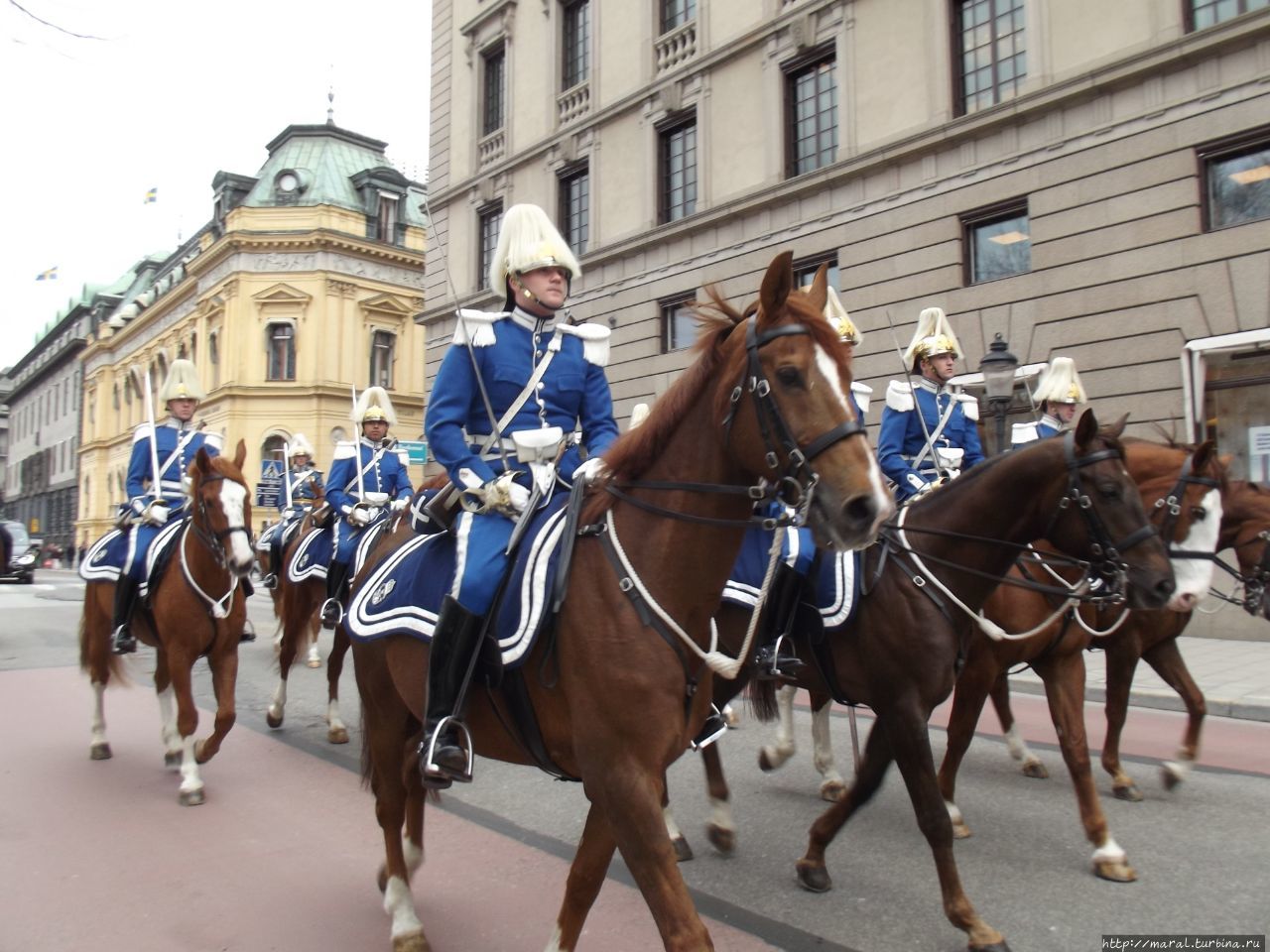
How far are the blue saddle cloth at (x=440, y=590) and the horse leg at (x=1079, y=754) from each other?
325 cm

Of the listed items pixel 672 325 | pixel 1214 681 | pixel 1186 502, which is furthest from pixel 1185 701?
pixel 672 325

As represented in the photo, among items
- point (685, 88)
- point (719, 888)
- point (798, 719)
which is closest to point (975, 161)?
point (685, 88)

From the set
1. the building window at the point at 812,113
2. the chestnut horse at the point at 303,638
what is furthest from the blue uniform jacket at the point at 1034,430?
the building window at the point at 812,113

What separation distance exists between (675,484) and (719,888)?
2.57 meters

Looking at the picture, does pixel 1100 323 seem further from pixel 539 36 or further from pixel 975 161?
pixel 539 36

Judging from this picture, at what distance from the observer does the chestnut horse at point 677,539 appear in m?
2.79

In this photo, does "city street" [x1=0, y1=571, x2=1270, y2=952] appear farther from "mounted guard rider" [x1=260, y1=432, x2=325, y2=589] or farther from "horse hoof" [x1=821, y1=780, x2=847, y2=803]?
"mounted guard rider" [x1=260, y1=432, x2=325, y2=589]

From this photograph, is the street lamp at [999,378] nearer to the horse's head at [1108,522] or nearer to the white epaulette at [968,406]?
the white epaulette at [968,406]

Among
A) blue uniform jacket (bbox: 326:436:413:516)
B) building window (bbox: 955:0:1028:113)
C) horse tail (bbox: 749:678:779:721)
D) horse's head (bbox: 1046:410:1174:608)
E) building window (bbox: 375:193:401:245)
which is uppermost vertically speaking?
building window (bbox: 375:193:401:245)

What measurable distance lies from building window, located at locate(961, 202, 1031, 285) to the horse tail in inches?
478

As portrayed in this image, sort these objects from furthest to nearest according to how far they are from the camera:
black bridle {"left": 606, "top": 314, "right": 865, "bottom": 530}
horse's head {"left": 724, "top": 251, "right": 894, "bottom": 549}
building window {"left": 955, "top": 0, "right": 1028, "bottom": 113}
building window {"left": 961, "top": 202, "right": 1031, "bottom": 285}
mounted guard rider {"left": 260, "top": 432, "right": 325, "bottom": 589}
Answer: building window {"left": 955, "top": 0, "right": 1028, "bottom": 113}, building window {"left": 961, "top": 202, "right": 1031, "bottom": 285}, mounted guard rider {"left": 260, "top": 432, "right": 325, "bottom": 589}, black bridle {"left": 606, "top": 314, "right": 865, "bottom": 530}, horse's head {"left": 724, "top": 251, "right": 894, "bottom": 549}

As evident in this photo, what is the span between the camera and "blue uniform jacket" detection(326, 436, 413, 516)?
960cm

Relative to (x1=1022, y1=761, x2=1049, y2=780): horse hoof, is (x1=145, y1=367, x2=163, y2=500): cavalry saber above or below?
above

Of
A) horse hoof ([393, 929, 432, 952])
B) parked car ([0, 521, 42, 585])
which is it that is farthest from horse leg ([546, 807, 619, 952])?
parked car ([0, 521, 42, 585])
